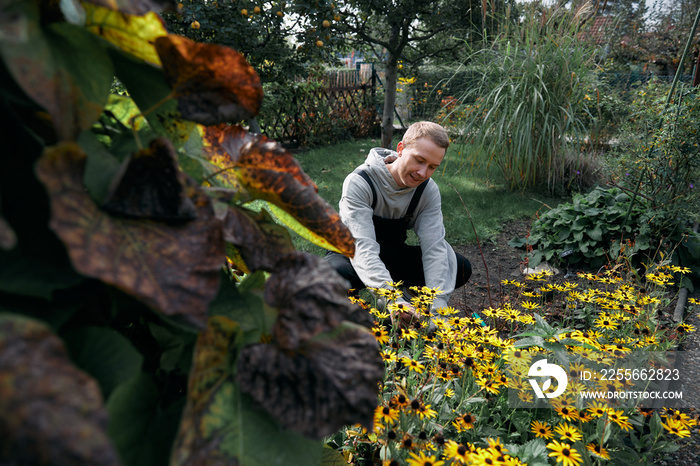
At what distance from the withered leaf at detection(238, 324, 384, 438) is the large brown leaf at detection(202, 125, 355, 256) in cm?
19

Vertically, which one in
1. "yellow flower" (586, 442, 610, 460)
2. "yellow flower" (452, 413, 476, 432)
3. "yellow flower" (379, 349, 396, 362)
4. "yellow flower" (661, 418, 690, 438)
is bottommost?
"yellow flower" (661, 418, 690, 438)

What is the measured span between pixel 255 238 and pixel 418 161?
8.02 ft

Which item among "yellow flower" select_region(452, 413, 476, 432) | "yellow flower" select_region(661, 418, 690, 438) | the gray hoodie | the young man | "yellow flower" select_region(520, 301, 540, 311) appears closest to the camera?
"yellow flower" select_region(452, 413, 476, 432)

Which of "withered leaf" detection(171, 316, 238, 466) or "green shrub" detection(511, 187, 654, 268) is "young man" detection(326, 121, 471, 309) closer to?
"green shrub" detection(511, 187, 654, 268)

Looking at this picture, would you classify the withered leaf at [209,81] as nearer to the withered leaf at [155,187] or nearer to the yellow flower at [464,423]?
the withered leaf at [155,187]

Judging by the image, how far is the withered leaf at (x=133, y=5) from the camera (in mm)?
389

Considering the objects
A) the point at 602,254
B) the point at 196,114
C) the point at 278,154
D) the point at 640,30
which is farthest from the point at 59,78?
the point at 640,30

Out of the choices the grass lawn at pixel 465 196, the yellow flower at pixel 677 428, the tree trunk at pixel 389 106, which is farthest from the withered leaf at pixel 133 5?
the tree trunk at pixel 389 106

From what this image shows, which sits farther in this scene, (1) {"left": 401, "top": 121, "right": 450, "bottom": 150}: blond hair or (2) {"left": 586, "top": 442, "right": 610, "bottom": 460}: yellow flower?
(1) {"left": 401, "top": 121, "right": 450, "bottom": 150}: blond hair

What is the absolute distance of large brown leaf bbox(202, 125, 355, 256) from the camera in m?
0.58

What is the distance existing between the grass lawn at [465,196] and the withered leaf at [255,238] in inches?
141

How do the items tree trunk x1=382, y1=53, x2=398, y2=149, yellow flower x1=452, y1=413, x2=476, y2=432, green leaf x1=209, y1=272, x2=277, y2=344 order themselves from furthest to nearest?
tree trunk x1=382, y1=53, x2=398, y2=149 → yellow flower x1=452, y1=413, x2=476, y2=432 → green leaf x1=209, y1=272, x2=277, y2=344

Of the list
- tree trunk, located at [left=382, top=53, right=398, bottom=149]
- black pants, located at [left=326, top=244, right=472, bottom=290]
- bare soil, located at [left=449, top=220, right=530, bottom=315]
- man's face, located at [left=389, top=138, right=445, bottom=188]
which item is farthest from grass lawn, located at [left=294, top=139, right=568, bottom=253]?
man's face, located at [left=389, top=138, right=445, bottom=188]

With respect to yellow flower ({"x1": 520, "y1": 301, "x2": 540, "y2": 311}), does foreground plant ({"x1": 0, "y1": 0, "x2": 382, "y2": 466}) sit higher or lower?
higher
